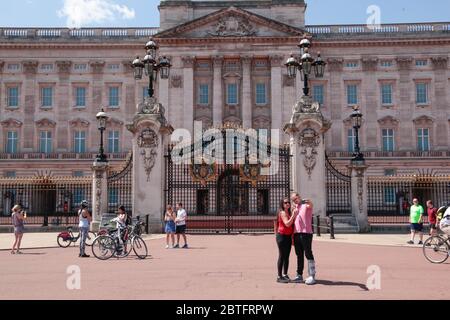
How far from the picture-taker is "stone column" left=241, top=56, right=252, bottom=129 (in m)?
54.7

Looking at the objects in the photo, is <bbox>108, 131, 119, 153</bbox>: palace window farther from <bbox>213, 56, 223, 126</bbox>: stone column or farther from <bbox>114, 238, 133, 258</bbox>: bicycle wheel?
<bbox>114, 238, 133, 258</bbox>: bicycle wheel

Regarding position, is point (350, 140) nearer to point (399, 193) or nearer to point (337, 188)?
point (399, 193)

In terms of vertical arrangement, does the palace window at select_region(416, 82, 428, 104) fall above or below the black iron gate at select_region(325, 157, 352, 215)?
above

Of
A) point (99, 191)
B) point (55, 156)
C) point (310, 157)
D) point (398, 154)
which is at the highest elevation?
point (55, 156)

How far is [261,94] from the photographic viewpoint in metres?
56.1

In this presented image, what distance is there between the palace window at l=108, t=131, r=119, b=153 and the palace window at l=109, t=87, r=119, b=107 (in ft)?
10.5

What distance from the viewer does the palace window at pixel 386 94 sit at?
186 ft

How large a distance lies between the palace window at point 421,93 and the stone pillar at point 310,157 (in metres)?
36.1

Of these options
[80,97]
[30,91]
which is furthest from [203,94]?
[30,91]

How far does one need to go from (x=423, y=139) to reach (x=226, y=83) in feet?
73.0

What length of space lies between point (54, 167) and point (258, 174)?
35924mm

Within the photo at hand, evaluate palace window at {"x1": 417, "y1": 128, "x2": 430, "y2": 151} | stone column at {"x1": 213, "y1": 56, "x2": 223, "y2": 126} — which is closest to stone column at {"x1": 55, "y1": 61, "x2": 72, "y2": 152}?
stone column at {"x1": 213, "y1": 56, "x2": 223, "y2": 126}
